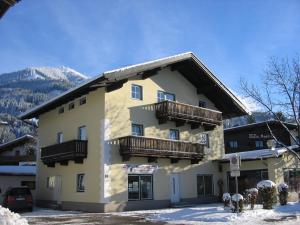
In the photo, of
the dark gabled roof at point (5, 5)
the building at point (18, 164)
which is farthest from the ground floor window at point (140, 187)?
the dark gabled roof at point (5, 5)

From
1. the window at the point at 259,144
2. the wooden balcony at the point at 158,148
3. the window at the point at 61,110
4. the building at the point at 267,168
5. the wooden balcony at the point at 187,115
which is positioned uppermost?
the window at the point at 61,110

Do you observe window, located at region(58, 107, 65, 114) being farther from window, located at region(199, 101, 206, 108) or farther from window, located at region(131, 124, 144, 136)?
window, located at region(199, 101, 206, 108)

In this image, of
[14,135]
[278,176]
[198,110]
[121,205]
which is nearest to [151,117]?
[198,110]

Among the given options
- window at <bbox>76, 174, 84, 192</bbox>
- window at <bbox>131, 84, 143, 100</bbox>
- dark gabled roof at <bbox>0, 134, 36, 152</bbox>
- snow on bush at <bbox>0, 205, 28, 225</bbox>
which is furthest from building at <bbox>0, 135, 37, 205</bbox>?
snow on bush at <bbox>0, 205, 28, 225</bbox>

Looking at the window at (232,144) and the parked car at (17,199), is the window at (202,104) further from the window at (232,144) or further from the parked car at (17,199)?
the parked car at (17,199)

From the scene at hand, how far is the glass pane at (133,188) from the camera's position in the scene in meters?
27.0

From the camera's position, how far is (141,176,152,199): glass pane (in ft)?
91.4

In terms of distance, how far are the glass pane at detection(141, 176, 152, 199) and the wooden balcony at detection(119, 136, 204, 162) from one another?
4.51ft

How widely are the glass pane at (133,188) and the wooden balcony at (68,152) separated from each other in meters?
3.47

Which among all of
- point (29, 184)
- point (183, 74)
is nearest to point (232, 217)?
point (183, 74)

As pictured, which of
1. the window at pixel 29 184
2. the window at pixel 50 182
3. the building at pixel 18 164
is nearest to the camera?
the window at pixel 50 182

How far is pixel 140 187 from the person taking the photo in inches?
1091

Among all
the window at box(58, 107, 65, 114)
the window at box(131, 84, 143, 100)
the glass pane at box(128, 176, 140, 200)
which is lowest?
the glass pane at box(128, 176, 140, 200)

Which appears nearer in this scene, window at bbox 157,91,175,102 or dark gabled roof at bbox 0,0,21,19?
dark gabled roof at bbox 0,0,21,19
